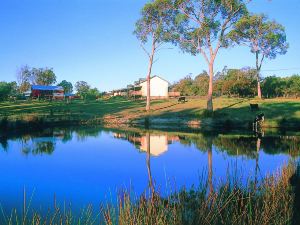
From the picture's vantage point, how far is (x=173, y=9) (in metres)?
44.0

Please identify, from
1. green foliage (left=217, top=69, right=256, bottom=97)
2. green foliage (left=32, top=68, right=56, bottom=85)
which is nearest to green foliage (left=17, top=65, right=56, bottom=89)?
green foliage (left=32, top=68, right=56, bottom=85)

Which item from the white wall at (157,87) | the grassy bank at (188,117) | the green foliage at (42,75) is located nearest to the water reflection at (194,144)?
the grassy bank at (188,117)

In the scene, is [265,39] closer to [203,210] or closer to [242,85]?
[242,85]

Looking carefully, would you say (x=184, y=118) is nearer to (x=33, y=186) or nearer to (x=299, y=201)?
(x=33, y=186)

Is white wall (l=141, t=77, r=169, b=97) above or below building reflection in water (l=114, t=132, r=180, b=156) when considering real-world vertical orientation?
above

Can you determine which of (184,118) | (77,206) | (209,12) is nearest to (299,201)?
(77,206)

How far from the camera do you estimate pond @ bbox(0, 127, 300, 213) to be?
1094cm

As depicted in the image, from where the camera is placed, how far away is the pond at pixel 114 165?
1094cm

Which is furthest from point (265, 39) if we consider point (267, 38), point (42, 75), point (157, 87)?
point (42, 75)

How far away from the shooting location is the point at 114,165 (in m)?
16.5

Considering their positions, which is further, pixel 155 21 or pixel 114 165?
pixel 155 21

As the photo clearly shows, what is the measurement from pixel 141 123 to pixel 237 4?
17.9 metres

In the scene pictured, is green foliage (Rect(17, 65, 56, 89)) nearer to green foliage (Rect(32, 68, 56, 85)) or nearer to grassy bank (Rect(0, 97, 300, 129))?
green foliage (Rect(32, 68, 56, 85))

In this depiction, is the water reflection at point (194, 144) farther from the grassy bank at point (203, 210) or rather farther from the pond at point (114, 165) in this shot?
the grassy bank at point (203, 210)
